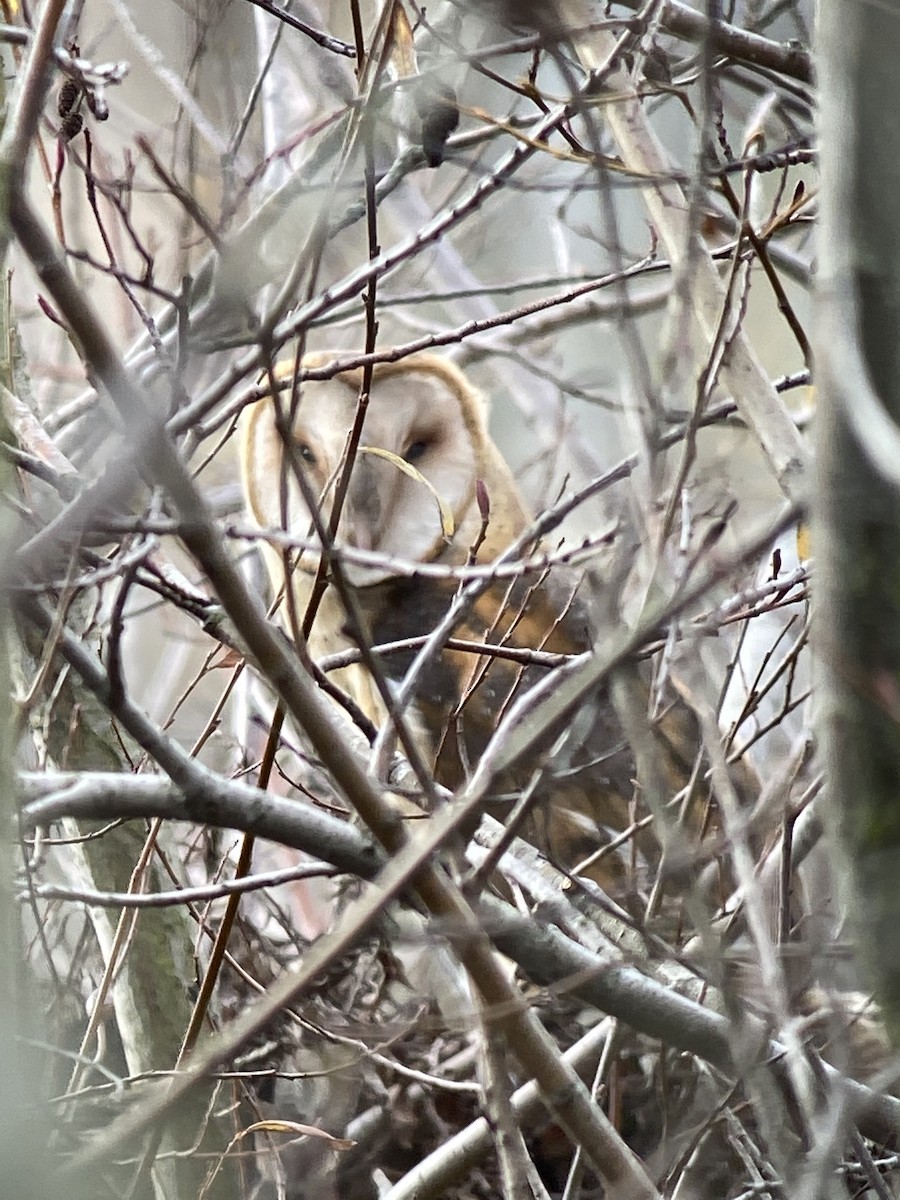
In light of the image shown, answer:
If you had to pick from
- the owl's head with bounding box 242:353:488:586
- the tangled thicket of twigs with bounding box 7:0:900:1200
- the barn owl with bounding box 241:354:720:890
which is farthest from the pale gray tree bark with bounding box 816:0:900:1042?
the owl's head with bounding box 242:353:488:586

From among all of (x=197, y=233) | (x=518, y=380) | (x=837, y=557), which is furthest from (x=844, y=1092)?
(x=518, y=380)

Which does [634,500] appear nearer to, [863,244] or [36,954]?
[863,244]

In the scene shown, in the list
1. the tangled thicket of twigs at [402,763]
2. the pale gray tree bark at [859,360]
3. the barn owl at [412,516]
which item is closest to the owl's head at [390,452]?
the barn owl at [412,516]

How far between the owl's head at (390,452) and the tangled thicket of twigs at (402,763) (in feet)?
1.37

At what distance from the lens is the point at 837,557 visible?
77 centimetres

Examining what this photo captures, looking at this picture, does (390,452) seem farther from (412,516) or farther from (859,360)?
(859,360)

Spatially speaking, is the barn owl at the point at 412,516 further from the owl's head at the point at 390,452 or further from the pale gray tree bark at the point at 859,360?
the pale gray tree bark at the point at 859,360

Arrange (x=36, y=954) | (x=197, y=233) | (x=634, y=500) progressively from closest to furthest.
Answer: (x=634, y=500)
(x=36, y=954)
(x=197, y=233)

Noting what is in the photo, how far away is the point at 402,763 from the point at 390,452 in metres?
1.22

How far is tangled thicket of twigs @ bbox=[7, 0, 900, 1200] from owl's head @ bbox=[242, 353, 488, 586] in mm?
419

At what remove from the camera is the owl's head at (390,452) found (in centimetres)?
271

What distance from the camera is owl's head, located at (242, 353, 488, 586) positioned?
8.89 ft

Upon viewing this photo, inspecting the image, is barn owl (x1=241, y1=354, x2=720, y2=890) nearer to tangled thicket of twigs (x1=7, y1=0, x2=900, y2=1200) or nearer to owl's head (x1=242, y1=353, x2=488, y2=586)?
owl's head (x1=242, y1=353, x2=488, y2=586)

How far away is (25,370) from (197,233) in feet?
1.61
